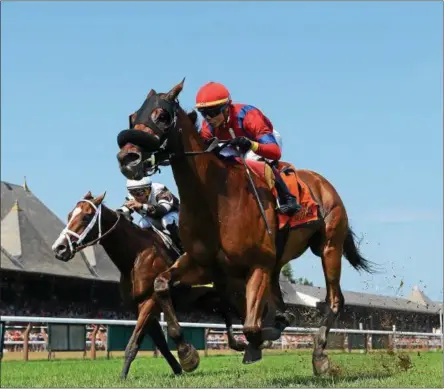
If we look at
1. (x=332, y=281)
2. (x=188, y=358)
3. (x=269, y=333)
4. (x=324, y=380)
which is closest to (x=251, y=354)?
(x=269, y=333)

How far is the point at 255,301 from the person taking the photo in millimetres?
5863

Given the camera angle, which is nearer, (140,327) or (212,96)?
(212,96)

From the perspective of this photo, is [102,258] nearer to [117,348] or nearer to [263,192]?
[117,348]

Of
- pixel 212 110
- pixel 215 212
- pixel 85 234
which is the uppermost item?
pixel 212 110

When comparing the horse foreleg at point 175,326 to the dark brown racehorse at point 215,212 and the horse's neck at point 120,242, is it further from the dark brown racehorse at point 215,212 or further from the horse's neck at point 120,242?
the horse's neck at point 120,242

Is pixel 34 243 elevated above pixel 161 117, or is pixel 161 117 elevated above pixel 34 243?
pixel 161 117

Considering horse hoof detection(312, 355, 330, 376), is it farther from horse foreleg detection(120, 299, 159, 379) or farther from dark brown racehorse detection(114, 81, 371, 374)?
horse foreleg detection(120, 299, 159, 379)

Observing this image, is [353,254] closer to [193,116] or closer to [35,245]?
[193,116]

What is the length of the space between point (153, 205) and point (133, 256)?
762 millimetres

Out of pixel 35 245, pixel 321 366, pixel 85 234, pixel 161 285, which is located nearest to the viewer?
pixel 161 285

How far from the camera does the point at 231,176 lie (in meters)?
6.12

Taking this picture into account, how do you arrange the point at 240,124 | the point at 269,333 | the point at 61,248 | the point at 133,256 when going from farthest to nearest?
the point at 133,256 < the point at 61,248 < the point at 240,124 < the point at 269,333

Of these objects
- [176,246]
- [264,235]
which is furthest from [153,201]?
[264,235]

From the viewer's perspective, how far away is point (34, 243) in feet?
116
